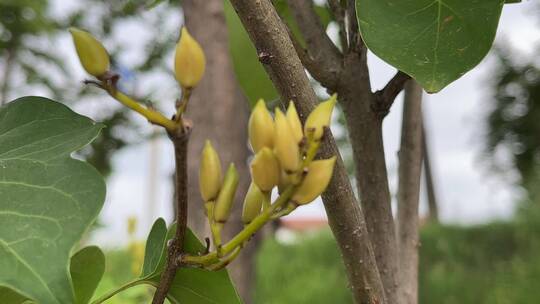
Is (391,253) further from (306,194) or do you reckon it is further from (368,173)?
(306,194)

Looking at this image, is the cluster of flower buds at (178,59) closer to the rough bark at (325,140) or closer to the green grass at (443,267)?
the rough bark at (325,140)

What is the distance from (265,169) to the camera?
0.21 m

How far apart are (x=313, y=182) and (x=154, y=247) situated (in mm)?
118

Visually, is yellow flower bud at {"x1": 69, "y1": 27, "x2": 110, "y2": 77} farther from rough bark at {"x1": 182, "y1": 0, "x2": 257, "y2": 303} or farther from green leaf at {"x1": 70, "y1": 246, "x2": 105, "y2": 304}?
rough bark at {"x1": 182, "y1": 0, "x2": 257, "y2": 303}

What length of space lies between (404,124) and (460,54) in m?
0.17

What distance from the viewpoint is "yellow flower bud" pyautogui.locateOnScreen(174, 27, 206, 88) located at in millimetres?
201

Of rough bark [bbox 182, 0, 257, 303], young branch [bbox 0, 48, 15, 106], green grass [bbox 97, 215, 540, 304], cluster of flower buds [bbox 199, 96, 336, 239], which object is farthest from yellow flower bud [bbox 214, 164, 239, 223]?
young branch [bbox 0, 48, 15, 106]

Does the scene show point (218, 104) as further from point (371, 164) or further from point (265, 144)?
point (265, 144)

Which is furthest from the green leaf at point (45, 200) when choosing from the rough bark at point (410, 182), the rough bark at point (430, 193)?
the rough bark at point (430, 193)

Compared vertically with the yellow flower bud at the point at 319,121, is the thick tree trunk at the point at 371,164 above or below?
below

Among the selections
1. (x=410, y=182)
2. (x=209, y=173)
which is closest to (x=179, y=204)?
(x=209, y=173)

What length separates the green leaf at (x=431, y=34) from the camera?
28 centimetres

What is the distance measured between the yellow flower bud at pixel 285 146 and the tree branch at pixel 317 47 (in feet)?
0.50

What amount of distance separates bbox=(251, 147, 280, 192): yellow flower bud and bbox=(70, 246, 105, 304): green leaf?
167 mm
